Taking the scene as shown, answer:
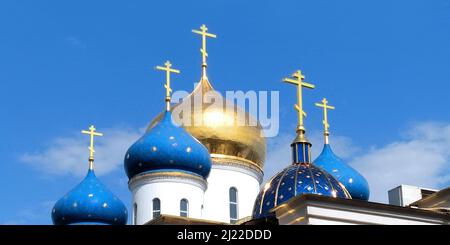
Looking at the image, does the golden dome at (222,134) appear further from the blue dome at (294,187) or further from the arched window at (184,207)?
the blue dome at (294,187)

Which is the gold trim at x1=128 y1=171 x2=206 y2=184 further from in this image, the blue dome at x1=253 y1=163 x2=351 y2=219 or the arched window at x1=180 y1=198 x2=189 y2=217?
the blue dome at x1=253 y1=163 x2=351 y2=219

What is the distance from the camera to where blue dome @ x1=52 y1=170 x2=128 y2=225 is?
20.7 meters

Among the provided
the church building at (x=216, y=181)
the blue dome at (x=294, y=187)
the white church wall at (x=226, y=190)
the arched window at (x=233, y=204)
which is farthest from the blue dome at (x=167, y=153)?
the blue dome at (x=294, y=187)

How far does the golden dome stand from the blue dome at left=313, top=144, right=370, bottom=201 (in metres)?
1.89

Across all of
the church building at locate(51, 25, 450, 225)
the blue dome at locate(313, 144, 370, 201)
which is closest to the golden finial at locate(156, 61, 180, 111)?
the church building at locate(51, 25, 450, 225)

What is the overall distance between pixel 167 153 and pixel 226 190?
275 cm

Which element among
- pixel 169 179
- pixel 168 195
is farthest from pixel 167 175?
pixel 168 195

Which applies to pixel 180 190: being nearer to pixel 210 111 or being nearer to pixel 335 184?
pixel 210 111

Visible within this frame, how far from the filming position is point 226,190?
2233 centimetres

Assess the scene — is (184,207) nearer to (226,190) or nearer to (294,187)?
(226,190)

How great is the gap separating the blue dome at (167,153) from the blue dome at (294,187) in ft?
15.1
